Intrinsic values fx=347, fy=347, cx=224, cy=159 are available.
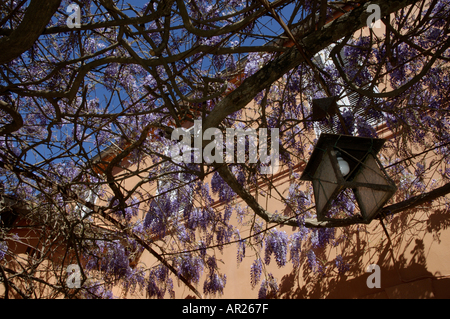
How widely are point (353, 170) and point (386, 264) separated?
2.87 meters

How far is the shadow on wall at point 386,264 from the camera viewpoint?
3969 millimetres

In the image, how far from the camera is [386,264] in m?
4.32

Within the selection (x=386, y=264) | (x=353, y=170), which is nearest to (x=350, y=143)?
(x=353, y=170)

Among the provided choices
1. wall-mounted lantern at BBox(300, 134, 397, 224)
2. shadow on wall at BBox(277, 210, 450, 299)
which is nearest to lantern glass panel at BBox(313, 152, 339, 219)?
wall-mounted lantern at BBox(300, 134, 397, 224)

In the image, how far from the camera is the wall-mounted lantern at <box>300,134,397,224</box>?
74.5 inches

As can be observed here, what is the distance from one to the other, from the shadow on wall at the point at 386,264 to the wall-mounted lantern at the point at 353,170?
79.2 inches

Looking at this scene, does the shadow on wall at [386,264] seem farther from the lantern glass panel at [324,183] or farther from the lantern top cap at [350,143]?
the lantern top cap at [350,143]

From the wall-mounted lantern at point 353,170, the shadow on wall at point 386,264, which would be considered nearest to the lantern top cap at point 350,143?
the wall-mounted lantern at point 353,170

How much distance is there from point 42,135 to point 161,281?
2.95m

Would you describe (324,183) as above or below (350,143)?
below

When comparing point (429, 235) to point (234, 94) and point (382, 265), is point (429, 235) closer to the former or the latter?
point (382, 265)

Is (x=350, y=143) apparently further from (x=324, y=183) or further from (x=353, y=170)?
(x=324, y=183)

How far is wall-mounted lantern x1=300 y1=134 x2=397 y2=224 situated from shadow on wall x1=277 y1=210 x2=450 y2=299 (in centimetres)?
201
